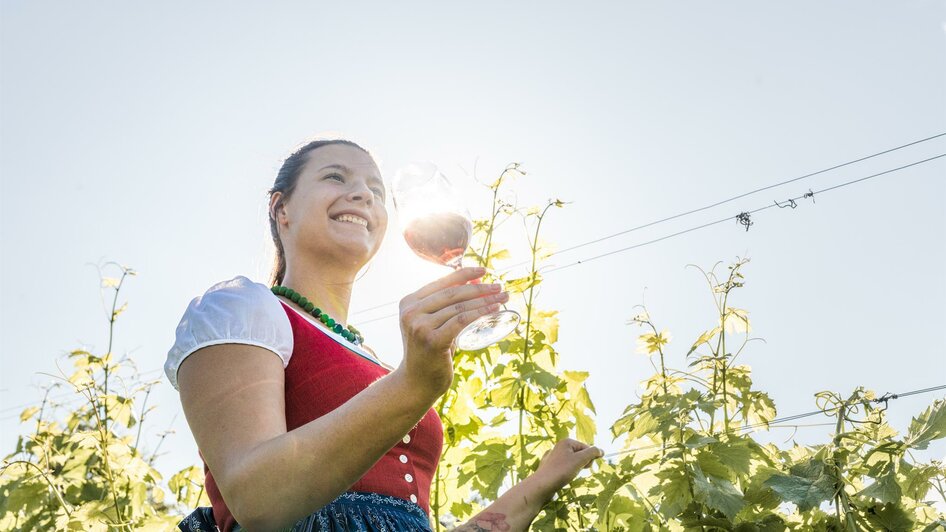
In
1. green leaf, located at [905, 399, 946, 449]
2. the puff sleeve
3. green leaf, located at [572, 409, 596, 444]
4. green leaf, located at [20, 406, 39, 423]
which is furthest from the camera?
green leaf, located at [20, 406, 39, 423]

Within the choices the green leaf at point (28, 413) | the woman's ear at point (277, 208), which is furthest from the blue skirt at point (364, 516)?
the green leaf at point (28, 413)

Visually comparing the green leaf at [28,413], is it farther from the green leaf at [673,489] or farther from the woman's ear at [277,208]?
the green leaf at [673,489]

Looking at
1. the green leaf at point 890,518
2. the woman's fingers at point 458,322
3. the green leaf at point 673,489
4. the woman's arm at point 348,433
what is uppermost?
the woman's fingers at point 458,322

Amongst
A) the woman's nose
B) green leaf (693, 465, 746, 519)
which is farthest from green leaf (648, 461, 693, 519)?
the woman's nose

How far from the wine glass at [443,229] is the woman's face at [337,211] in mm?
357

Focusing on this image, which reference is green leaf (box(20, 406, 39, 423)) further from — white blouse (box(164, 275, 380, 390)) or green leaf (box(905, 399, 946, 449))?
green leaf (box(905, 399, 946, 449))

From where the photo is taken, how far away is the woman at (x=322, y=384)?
1.28m

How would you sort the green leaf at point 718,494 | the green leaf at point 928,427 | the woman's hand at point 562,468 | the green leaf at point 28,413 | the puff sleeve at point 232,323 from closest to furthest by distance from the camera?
the puff sleeve at point 232,323
the green leaf at point 928,427
the green leaf at point 718,494
the woman's hand at point 562,468
the green leaf at point 28,413

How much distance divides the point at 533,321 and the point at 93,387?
1.85 m

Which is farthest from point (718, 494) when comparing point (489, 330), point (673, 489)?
point (489, 330)

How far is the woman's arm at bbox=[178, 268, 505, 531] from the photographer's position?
123cm

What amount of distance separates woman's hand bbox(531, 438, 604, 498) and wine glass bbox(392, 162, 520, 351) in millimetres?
696

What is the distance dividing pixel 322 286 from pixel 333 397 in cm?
50

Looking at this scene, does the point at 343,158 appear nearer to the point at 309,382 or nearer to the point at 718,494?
the point at 309,382
